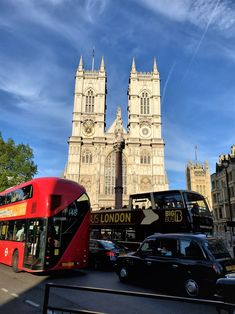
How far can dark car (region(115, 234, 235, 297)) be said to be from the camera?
286 inches

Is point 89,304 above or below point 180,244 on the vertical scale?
below

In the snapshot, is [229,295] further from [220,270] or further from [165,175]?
[165,175]

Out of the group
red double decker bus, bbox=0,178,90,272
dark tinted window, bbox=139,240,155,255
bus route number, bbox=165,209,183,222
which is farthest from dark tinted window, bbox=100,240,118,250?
dark tinted window, bbox=139,240,155,255

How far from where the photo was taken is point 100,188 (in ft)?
182

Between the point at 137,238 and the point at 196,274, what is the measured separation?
815cm

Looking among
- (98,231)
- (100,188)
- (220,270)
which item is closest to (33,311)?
(220,270)

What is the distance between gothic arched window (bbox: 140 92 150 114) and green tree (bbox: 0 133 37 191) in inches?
1365

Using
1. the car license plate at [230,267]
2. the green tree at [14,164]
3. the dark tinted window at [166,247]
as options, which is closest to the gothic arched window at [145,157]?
the green tree at [14,164]

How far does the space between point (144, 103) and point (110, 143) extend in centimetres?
1242

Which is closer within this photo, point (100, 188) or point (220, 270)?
point (220, 270)

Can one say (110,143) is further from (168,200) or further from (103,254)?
(103,254)

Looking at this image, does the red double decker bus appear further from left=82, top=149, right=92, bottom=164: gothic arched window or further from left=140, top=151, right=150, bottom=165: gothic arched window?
left=140, top=151, right=150, bottom=165: gothic arched window

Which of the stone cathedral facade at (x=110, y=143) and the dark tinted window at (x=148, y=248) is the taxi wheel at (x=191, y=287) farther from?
the stone cathedral facade at (x=110, y=143)

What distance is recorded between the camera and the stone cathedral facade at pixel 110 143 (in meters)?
56.1
